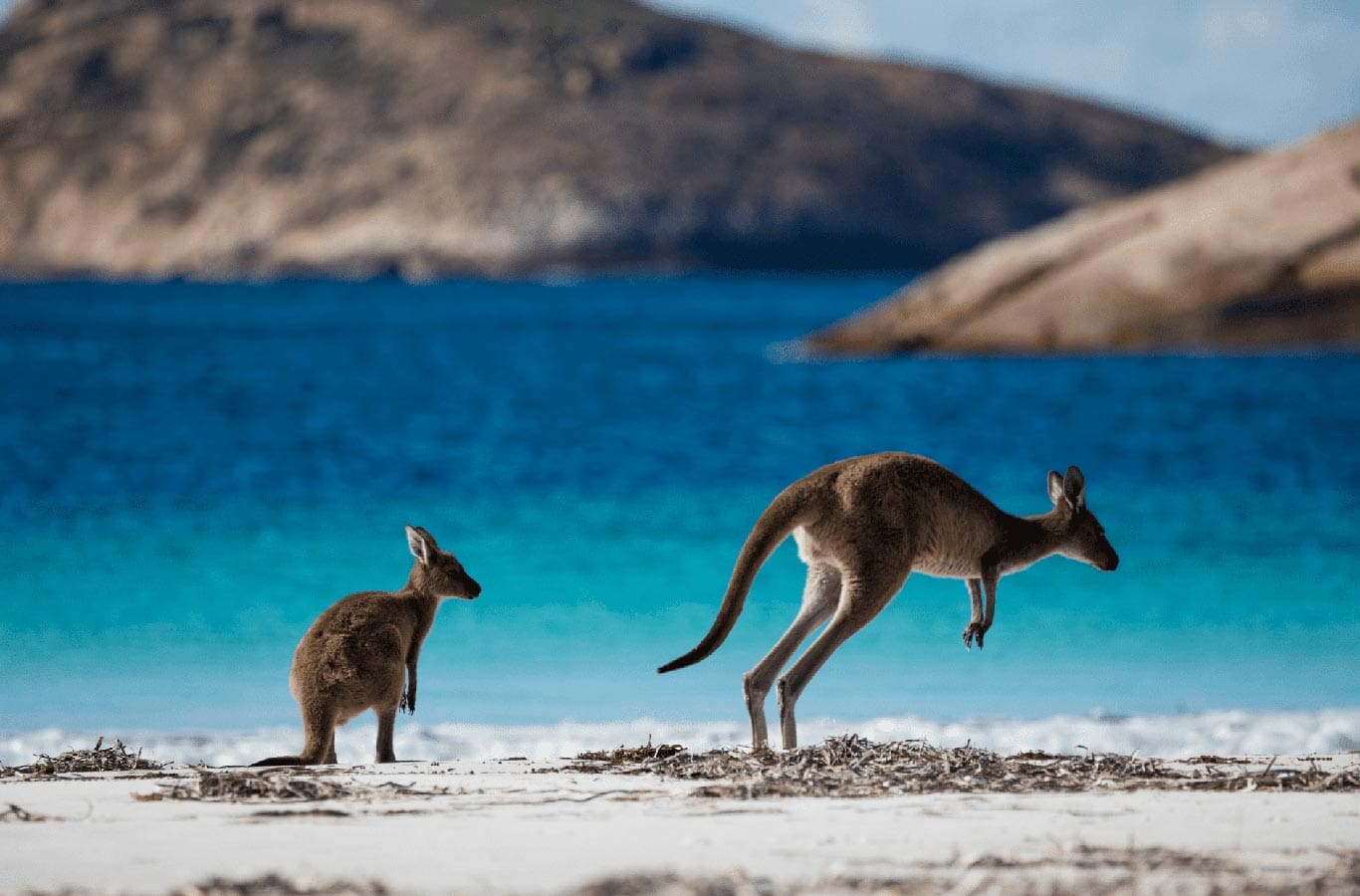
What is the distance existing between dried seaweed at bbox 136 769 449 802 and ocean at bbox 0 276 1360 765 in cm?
246

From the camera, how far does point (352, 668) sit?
268 inches

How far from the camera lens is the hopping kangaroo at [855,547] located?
681cm

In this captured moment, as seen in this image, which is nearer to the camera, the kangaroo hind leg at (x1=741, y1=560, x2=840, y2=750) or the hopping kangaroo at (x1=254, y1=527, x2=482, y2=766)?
the hopping kangaroo at (x1=254, y1=527, x2=482, y2=766)

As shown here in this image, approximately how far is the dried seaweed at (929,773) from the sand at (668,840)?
113 millimetres

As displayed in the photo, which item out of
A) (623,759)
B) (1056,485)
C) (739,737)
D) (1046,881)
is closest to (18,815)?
(623,759)

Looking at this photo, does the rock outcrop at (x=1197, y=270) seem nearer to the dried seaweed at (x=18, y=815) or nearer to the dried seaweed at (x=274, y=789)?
the dried seaweed at (x=274, y=789)

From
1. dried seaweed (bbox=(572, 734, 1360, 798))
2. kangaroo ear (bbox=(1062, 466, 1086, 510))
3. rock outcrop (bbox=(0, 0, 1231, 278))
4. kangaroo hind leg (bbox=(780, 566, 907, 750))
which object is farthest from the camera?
rock outcrop (bbox=(0, 0, 1231, 278))

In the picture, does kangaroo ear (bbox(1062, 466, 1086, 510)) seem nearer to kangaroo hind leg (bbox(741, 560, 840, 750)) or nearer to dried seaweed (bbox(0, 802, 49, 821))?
kangaroo hind leg (bbox(741, 560, 840, 750))

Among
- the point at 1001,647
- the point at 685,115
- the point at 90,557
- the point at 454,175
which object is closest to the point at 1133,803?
the point at 1001,647

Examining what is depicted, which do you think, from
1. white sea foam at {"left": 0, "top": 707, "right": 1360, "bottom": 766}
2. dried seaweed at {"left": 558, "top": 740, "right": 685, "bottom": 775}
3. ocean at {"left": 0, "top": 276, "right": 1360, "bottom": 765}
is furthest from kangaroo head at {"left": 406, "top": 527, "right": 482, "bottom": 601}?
ocean at {"left": 0, "top": 276, "right": 1360, "bottom": 765}

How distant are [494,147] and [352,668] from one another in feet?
504

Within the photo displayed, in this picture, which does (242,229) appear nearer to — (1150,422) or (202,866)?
(1150,422)

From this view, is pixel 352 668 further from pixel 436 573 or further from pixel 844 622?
pixel 844 622

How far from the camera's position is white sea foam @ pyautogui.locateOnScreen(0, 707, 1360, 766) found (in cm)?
881
